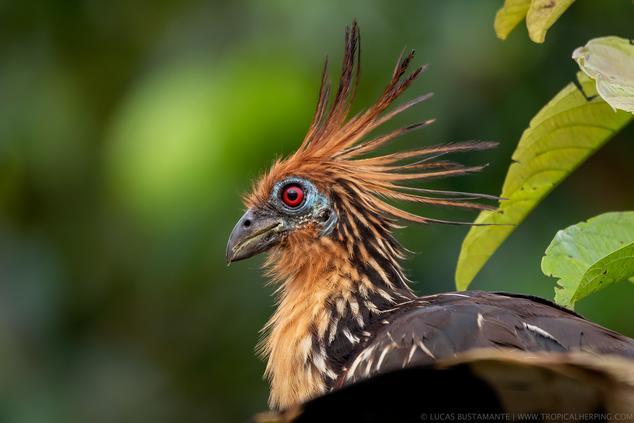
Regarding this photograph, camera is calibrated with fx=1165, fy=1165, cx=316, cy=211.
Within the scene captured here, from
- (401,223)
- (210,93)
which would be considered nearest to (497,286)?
(210,93)

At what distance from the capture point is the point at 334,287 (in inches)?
165

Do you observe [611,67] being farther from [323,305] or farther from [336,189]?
[336,189]

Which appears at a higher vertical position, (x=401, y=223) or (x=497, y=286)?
(x=401, y=223)

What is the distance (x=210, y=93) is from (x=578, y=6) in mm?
2765

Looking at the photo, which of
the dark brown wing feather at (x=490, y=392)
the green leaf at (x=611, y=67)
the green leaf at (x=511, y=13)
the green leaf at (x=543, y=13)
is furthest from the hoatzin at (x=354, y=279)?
the dark brown wing feather at (x=490, y=392)

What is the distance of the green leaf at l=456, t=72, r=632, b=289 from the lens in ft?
10.9

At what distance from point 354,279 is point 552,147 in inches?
41.1

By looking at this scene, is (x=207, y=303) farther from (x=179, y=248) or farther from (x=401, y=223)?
(x=401, y=223)

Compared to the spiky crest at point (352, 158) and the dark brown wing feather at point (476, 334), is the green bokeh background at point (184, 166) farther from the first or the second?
the dark brown wing feather at point (476, 334)

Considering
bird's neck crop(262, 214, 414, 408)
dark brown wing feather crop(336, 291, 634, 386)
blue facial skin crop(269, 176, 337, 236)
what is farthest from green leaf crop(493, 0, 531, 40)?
blue facial skin crop(269, 176, 337, 236)

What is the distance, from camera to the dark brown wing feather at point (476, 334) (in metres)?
3.36

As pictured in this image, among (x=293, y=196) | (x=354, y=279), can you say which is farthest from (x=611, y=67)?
(x=293, y=196)

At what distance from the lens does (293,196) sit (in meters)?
4.48

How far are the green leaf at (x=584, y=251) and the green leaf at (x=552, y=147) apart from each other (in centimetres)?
35
